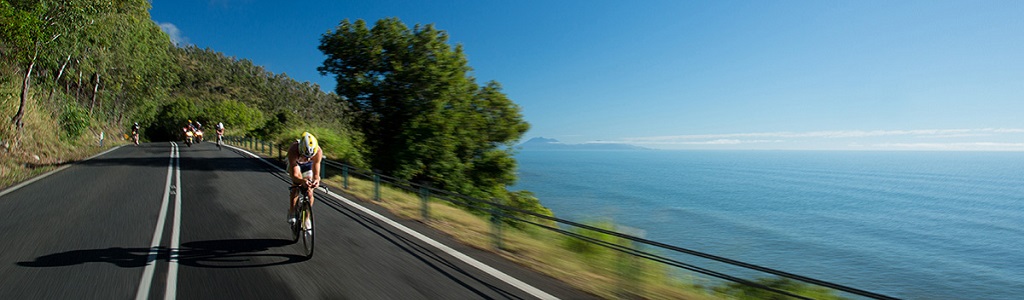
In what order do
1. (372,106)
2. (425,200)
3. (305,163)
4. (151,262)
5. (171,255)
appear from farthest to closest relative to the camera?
(372,106) → (425,200) → (305,163) → (171,255) → (151,262)

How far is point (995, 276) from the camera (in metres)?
49.2

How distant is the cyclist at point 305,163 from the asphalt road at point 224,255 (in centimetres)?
87

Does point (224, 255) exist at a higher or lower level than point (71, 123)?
lower

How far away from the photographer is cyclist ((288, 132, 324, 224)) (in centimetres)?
615

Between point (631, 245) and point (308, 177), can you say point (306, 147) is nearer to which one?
point (308, 177)

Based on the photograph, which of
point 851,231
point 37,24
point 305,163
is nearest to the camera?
point 305,163

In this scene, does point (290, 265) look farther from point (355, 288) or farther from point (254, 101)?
point (254, 101)

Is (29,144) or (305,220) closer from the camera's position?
(305,220)

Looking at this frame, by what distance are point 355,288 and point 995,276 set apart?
68.7m

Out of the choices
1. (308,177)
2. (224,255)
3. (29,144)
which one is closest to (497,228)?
(308,177)

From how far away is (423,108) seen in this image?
2117 centimetres

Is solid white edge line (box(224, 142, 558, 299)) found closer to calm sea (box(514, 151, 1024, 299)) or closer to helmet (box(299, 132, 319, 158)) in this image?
helmet (box(299, 132, 319, 158))

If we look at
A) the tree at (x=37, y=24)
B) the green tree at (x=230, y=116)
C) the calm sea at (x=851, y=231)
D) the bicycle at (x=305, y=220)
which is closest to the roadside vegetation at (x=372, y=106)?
the tree at (x=37, y=24)

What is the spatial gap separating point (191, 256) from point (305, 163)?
1750 mm
